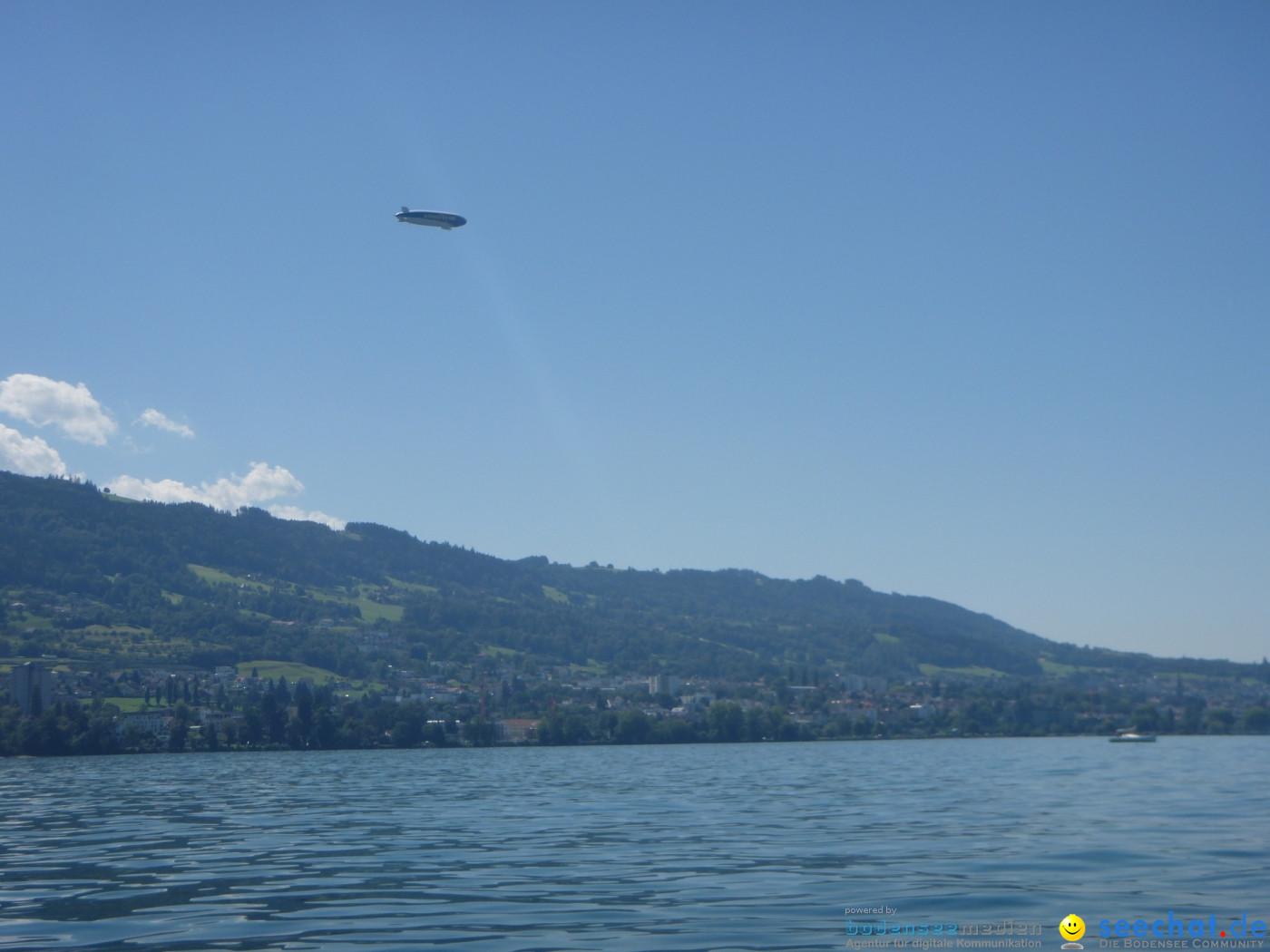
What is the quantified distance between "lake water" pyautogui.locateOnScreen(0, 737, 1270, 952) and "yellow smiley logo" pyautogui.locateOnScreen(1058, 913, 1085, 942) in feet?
0.62

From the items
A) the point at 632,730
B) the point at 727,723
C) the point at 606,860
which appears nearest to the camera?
the point at 606,860

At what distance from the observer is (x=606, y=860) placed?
22547mm

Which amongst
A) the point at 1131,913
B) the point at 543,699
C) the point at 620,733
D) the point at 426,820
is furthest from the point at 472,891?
the point at 543,699

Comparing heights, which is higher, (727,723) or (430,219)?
(430,219)

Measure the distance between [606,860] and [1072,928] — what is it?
1024 centimetres

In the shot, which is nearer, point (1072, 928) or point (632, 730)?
point (1072, 928)

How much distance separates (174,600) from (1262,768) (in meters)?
176

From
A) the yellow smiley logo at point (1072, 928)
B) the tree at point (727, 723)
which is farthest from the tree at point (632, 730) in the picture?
the yellow smiley logo at point (1072, 928)

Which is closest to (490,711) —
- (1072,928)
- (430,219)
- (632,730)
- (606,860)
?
(632,730)

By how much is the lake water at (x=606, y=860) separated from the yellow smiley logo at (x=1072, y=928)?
0.19 metres

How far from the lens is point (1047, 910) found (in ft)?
54.1

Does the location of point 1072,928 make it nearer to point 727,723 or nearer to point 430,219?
point 430,219

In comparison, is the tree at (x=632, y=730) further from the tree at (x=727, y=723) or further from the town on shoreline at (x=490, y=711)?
the tree at (x=727, y=723)

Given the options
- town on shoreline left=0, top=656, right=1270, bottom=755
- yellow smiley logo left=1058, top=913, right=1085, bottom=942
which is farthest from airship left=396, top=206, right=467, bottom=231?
yellow smiley logo left=1058, top=913, right=1085, bottom=942
